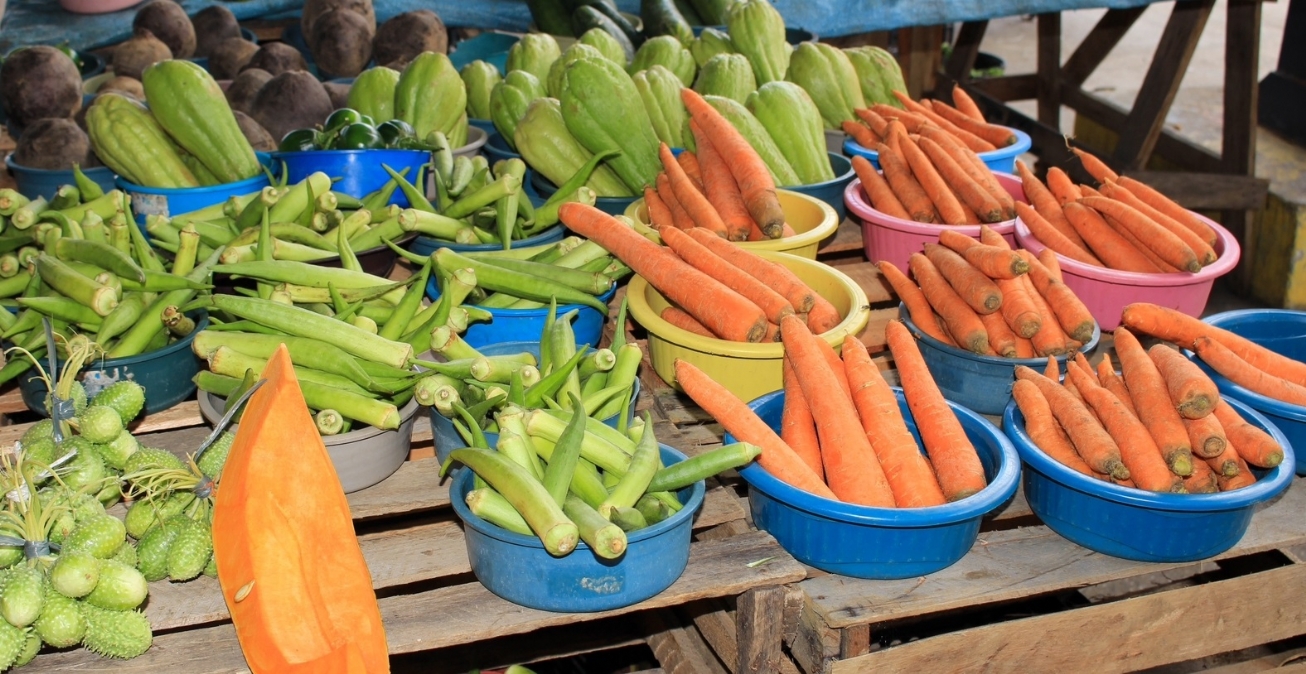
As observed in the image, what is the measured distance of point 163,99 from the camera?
304 centimetres

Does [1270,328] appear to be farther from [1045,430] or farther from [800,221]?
[800,221]

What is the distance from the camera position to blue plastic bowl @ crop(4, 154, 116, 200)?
3264 mm

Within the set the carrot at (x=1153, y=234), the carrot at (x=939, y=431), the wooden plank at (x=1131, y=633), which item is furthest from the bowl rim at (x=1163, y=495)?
the carrot at (x=1153, y=234)

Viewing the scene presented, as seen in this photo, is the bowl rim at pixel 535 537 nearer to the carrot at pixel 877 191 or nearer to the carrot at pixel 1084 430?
the carrot at pixel 1084 430

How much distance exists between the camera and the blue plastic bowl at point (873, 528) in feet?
5.48

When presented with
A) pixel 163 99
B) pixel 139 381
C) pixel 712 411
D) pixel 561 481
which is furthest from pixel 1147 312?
pixel 163 99

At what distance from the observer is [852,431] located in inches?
74.0

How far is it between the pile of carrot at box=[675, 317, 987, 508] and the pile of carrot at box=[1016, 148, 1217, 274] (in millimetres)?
796

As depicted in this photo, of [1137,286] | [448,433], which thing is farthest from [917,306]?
[448,433]

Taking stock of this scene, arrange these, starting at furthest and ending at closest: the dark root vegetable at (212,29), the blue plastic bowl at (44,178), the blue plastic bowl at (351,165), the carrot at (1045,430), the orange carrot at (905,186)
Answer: the dark root vegetable at (212,29) < the blue plastic bowl at (44,178) < the blue plastic bowl at (351,165) < the orange carrot at (905,186) < the carrot at (1045,430)

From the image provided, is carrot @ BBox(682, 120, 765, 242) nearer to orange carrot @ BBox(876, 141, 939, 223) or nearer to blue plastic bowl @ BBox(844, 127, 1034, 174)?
orange carrot @ BBox(876, 141, 939, 223)

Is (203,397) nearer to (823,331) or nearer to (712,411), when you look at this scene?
(712,411)

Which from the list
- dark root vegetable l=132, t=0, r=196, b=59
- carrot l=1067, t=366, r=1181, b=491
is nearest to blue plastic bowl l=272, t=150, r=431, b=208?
carrot l=1067, t=366, r=1181, b=491

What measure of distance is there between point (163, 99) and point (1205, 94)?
8677 millimetres
